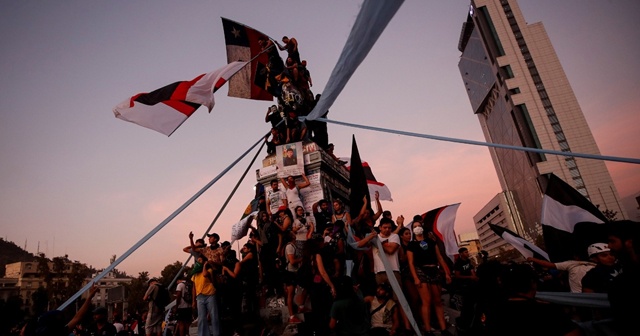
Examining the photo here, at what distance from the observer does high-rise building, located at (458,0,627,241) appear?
70.5 m

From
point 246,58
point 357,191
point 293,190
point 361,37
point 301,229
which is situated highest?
point 246,58

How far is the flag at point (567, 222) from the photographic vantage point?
Result: 6188 millimetres

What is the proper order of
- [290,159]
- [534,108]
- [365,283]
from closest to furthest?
[365,283]
[290,159]
[534,108]

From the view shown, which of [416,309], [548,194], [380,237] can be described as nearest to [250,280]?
[380,237]

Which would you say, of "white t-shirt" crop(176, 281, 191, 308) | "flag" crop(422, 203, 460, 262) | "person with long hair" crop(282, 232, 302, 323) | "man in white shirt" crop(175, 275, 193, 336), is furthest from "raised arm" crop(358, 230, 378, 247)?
"white t-shirt" crop(176, 281, 191, 308)

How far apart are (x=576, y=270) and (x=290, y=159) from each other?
710 centimetres

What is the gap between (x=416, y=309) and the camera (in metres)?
5.43

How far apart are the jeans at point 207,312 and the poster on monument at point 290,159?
14.1 feet

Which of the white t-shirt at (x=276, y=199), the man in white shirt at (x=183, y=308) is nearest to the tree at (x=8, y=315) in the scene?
the man in white shirt at (x=183, y=308)

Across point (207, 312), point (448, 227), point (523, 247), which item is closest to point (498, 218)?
point (448, 227)

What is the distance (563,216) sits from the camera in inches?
273

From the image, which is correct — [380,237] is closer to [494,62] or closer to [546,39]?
[494,62]

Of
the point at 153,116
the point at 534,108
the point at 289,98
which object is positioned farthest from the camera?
the point at 534,108

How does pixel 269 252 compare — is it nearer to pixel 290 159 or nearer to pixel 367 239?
pixel 367 239
